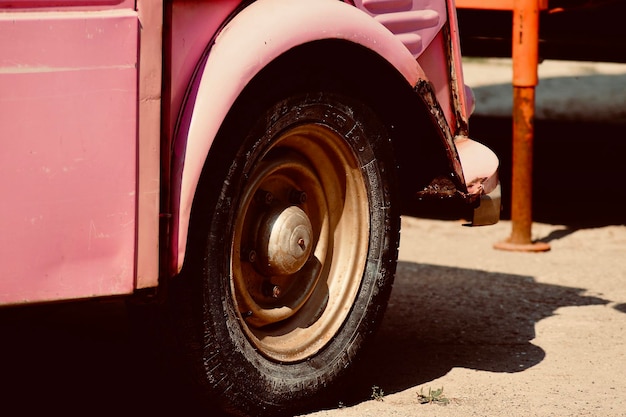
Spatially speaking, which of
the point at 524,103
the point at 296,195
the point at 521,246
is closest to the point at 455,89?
the point at 296,195

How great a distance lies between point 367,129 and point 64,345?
1.59 meters

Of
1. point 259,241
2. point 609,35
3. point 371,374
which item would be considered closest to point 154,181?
point 259,241

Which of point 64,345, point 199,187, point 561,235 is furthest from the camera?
point 561,235

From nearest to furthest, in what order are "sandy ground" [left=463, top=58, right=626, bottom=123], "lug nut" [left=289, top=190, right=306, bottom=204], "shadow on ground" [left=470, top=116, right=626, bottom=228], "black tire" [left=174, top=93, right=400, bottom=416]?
"black tire" [left=174, top=93, right=400, bottom=416] → "lug nut" [left=289, top=190, right=306, bottom=204] → "shadow on ground" [left=470, top=116, right=626, bottom=228] → "sandy ground" [left=463, top=58, right=626, bottom=123]

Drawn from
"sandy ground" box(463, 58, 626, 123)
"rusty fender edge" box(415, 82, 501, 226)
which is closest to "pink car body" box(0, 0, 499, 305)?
"rusty fender edge" box(415, 82, 501, 226)

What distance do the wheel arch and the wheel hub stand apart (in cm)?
41

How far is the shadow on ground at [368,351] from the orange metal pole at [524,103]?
2.60 ft

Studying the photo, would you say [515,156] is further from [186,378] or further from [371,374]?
[186,378]

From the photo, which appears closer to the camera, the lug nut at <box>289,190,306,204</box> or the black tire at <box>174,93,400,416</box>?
the black tire at <box>174,93,400,416</box>

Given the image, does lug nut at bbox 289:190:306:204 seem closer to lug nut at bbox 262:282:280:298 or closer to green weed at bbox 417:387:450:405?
lug nut at bbox 262:282:280:298

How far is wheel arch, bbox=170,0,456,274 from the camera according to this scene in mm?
3324

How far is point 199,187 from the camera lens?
3.47 m

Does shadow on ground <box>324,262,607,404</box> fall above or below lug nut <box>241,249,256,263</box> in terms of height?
below

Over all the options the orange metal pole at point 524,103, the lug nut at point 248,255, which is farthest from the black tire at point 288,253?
the orange metal pole at point 524,103
